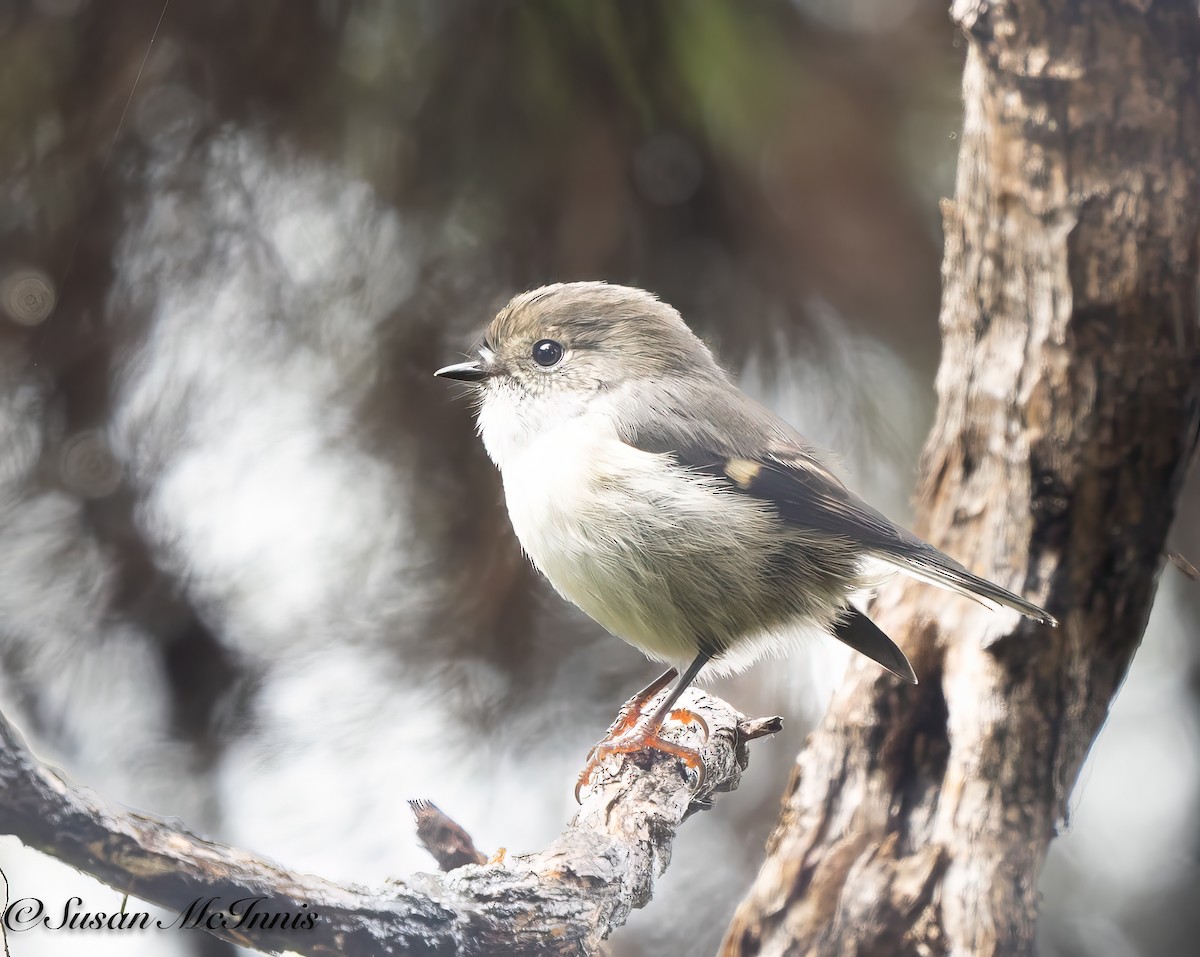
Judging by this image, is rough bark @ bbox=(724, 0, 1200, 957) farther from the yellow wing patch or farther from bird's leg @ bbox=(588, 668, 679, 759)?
the yellow wing patch

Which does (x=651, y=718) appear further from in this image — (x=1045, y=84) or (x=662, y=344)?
(x=1045, y=84)

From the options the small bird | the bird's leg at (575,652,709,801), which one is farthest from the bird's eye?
the bird's leg at (575,652,709,801)

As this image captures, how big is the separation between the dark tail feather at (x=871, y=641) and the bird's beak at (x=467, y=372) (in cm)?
73

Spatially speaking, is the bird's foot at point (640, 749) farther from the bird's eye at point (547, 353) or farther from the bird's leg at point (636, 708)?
the bird's eye at point (547, 353)

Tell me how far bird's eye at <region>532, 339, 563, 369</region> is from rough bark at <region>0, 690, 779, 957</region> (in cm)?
72

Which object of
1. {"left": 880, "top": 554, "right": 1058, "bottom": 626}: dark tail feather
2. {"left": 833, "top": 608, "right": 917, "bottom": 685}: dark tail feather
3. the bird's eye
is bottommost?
{"left": 833, "top": 608, "right": 917, "bottom": 685}: dark tail feather

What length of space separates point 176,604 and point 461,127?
117cm

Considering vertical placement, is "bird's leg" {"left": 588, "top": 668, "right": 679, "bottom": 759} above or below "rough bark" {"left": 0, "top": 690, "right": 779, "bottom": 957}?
above

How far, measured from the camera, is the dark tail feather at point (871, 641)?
1.73 m

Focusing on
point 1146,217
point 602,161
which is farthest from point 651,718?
point 1146,217

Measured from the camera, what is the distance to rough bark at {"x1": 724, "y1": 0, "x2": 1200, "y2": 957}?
1.74m

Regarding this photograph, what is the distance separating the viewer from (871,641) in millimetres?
1741
